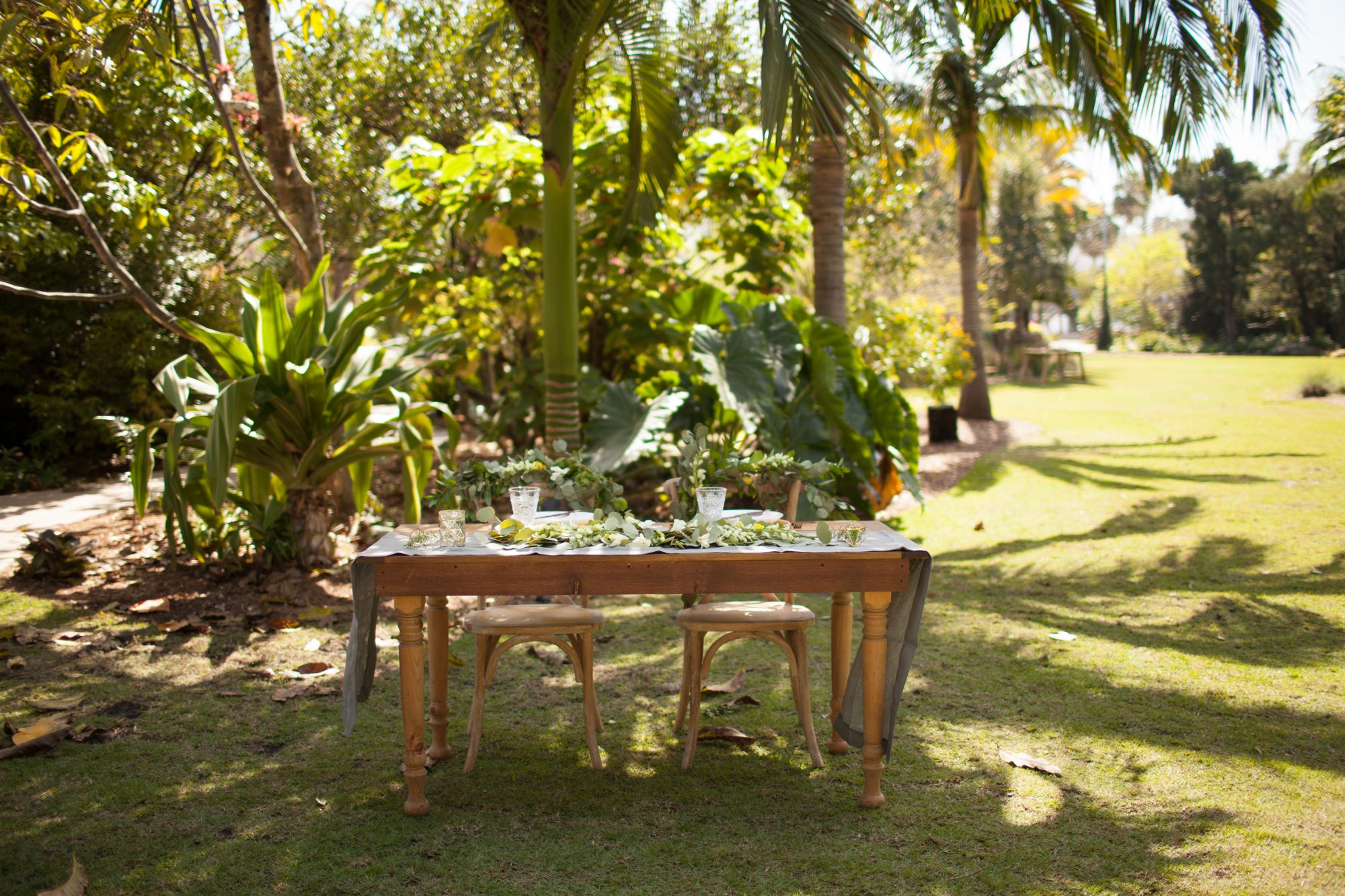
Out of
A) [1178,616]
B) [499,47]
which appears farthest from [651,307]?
[1178,616]

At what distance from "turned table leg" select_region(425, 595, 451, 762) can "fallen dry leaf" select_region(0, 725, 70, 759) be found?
125cm

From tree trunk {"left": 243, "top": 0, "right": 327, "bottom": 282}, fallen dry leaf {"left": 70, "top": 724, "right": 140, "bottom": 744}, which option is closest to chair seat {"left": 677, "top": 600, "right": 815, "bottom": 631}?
fallen dry leaf {"left": 70, "top": 724, "right": 140, "bottom": 744}

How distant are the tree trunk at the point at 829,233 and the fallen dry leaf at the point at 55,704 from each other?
575cm

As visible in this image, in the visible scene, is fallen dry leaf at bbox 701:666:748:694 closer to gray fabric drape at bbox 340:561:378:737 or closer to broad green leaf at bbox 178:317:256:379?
gray fabric drape at bbox 340:561:378:737

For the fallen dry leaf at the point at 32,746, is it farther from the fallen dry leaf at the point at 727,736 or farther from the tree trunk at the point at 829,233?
the tree trunk at the point at 829,233

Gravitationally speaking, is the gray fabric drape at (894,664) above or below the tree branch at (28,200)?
below

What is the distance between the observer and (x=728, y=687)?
416 cm

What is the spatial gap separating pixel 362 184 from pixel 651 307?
5.05m

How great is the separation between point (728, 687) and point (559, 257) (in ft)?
9.78

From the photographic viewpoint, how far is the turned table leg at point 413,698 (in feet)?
9.80

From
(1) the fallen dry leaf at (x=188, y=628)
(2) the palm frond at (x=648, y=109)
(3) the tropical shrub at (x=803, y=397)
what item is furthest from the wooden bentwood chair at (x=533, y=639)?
(2) the palm frond at (x=648, y=109)

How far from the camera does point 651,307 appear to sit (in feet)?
26.0

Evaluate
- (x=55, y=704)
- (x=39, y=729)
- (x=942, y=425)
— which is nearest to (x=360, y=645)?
(x=39, y=729)

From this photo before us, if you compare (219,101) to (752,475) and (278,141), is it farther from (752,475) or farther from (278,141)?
(752,475)
